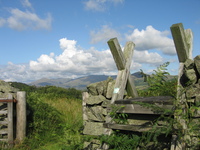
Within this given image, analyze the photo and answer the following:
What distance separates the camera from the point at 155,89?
5977 millimetres

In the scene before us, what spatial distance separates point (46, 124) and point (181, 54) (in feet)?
17.9

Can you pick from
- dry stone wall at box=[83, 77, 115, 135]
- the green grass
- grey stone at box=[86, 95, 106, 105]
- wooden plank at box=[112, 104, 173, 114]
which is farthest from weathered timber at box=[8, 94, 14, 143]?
wooden plank at box=[112, 104, 173, 114]

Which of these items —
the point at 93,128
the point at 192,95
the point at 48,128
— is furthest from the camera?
the point at 48,128

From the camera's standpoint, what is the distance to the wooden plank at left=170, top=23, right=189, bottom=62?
401cm

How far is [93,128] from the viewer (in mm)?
5742

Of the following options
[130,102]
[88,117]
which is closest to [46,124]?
[88,117]

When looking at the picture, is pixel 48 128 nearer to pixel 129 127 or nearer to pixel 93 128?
pixel 93 128

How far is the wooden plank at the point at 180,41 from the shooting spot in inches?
158

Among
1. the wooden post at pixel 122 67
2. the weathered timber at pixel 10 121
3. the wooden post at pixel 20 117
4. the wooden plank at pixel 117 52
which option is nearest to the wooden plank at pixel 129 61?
the wooden post at pixel 122 67

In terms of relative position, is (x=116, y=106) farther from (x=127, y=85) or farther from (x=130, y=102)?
(x=127, y=85)

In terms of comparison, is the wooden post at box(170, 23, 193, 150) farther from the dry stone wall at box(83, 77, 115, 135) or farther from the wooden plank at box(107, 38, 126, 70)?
the dry stone wall at box(83, 77, 115, 135)

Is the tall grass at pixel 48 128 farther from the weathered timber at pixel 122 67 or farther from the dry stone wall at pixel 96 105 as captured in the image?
the weathered timber at pixel 122 67

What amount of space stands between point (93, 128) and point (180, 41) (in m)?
3.20

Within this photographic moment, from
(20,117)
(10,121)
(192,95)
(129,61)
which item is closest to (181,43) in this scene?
(192,95)
